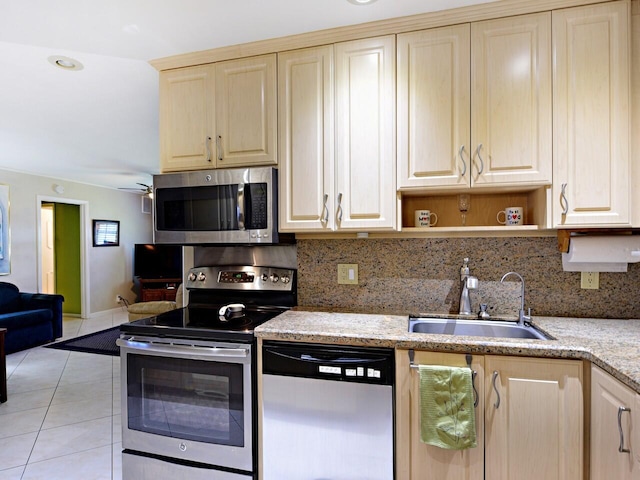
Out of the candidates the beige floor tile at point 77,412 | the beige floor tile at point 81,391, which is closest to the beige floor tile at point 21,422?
the beige floor tile at point 77,412

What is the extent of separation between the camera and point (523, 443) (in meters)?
1.47

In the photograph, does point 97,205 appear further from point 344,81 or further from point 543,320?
point 543,320

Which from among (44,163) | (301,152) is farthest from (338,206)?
(44,163)

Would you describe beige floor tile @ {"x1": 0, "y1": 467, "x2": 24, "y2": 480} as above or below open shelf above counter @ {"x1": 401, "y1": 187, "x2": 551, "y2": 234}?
below

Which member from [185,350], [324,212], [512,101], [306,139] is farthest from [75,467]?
[512,101]

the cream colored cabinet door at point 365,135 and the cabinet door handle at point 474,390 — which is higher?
the cream colored cabinet door at point 365,135

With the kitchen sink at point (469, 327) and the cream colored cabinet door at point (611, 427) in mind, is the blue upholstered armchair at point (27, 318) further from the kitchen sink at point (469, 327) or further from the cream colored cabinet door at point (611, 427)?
the cream colored cabinet door at point (611, 427)

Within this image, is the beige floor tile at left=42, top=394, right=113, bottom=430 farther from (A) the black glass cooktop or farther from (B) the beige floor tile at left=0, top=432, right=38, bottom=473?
(A) the black glass cooktop

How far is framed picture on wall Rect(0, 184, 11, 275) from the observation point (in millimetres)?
5039

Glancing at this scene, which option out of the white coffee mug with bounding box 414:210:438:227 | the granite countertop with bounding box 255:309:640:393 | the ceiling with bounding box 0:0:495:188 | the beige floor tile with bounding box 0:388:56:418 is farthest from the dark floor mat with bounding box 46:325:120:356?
the white coffee mug with bounding box 414:210:438:227

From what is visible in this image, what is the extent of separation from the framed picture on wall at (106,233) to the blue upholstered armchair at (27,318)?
180cm

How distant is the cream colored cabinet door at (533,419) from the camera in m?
1.43

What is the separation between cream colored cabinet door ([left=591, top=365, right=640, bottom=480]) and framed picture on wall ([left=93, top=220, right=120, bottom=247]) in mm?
7131

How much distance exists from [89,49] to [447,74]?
6.24 ft
